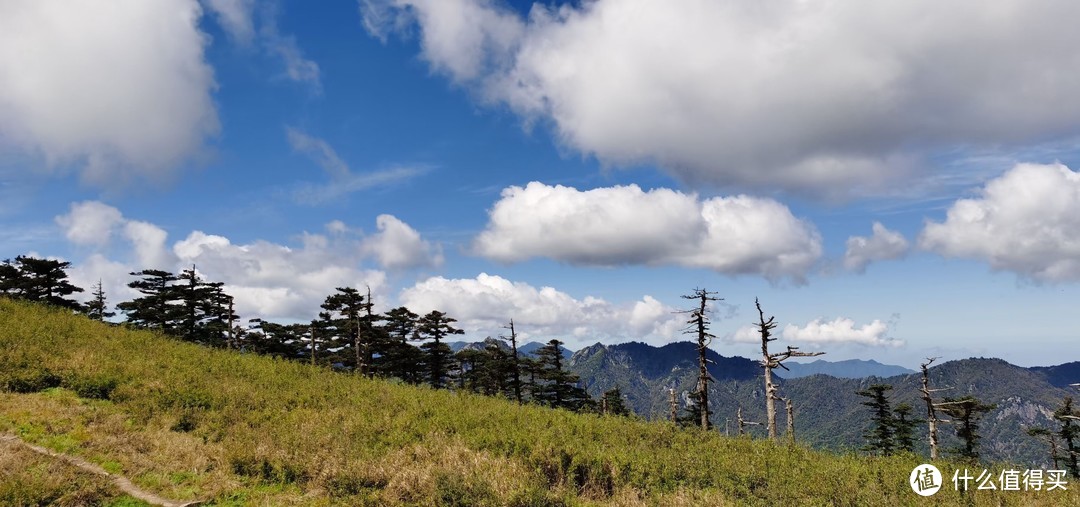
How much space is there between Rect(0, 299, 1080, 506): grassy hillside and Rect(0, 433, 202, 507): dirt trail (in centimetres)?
24

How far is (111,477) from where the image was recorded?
962 centimetres

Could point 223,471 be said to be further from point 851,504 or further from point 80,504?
point 851,504

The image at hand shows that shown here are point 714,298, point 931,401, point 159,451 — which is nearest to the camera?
point 159,451

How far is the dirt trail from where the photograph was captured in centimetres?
912

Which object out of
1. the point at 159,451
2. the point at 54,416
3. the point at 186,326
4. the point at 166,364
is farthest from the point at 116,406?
the point at 186,326

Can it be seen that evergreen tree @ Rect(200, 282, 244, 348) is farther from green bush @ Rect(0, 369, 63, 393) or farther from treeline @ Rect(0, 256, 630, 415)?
green bush @ Rect(0, 369, 63, 393)

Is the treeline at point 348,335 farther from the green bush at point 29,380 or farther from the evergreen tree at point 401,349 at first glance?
the green bush at point 29,380

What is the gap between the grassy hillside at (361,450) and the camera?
983 centimetres

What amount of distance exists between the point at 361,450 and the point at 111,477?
4.83m

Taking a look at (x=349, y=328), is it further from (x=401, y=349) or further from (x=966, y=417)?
(x=966, y=417)

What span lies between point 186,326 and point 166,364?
42.9 metres

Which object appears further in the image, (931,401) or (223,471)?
(931,401)

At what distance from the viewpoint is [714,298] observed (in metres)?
31.6

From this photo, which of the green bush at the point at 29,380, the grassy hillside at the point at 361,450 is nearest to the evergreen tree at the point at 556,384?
the grassy hillside at the point at 361,450
